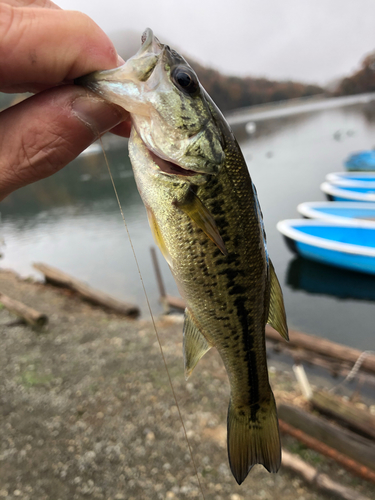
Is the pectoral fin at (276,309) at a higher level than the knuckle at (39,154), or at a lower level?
lower

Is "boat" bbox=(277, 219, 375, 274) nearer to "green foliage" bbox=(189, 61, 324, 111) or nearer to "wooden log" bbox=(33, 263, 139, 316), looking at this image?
"wooden log" bbox=(33, 263, 139, 316)

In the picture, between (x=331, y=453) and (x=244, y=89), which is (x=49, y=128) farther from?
Result: (x=244, y=89)

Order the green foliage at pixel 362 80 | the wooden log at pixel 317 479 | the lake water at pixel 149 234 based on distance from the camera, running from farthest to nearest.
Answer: the green foliage at pixel 362 80, the lake water at pixel 149 234, the wooden log at pixel 317 479

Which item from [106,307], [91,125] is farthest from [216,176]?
[106,307]

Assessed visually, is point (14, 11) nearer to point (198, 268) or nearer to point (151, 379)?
point (198, 268)

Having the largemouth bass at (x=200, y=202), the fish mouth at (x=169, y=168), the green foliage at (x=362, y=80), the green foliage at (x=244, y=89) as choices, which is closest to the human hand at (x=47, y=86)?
the largemouth bass at (x=200, y=202)

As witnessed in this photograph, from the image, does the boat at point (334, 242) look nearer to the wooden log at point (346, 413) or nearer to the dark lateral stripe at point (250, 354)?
the wooden log at point (346, 413)
